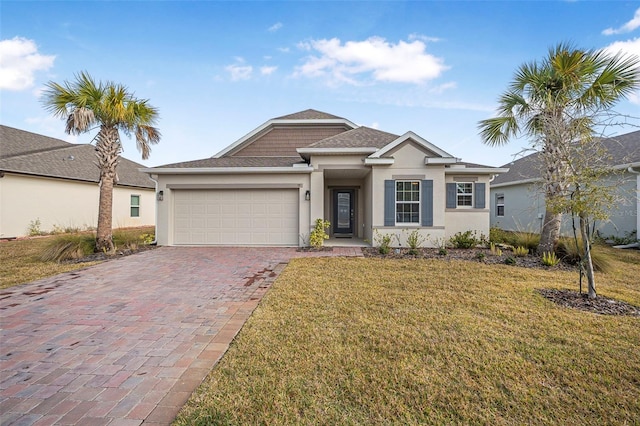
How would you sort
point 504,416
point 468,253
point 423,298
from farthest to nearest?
point 468,253, point 423,298, point 504,416

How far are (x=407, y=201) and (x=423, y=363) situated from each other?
8376 mm

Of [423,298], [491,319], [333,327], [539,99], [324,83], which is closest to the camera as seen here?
[333,327]

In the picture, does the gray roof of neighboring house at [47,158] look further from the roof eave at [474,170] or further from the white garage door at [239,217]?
the roof eave at [474,170]

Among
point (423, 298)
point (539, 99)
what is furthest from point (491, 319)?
point (539, 99)

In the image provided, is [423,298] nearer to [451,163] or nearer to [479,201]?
[451,163]

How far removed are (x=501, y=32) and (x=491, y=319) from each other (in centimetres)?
1103

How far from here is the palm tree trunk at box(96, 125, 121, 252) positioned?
31.4 ft

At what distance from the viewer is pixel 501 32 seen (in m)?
10.2

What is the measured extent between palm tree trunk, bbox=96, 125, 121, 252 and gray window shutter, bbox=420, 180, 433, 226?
36.9 ft

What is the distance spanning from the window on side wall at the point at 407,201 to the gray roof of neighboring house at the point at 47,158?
47.1 feet

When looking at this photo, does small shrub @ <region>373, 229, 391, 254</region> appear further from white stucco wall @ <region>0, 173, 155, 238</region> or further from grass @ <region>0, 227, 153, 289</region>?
white stucco wall @ <region>0, 173, 155, 238</region>

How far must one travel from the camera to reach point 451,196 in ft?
37.4

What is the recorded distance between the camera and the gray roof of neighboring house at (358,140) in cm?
1116

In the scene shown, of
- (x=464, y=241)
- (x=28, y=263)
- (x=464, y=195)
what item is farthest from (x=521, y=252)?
(x=28, y=263)
